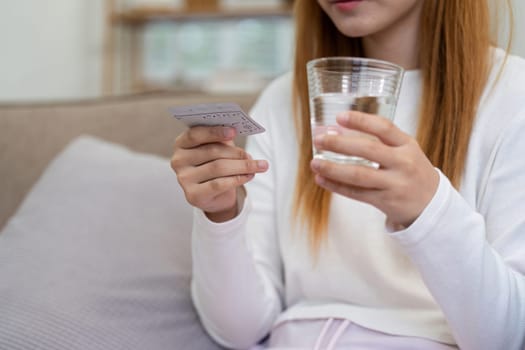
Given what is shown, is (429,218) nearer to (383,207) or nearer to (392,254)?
(383,207)

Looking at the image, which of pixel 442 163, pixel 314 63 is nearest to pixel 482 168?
pixel 442 163

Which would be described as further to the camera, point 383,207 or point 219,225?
point 219,225

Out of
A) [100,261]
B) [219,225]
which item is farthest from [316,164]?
[100,261]

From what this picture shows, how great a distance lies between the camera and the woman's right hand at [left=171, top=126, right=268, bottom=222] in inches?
27.2

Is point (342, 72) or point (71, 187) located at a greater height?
point (342, 72)

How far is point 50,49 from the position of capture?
3.27m

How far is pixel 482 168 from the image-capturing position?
0.81 meters

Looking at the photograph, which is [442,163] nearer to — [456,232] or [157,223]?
[456,232]

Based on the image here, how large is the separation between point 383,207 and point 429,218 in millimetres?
58

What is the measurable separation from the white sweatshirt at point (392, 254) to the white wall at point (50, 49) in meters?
2.24

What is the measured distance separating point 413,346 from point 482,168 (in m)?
0.27

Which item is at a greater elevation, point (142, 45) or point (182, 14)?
point (182, 14)

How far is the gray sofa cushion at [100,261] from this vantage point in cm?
89

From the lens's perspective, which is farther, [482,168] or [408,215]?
[482,168]
